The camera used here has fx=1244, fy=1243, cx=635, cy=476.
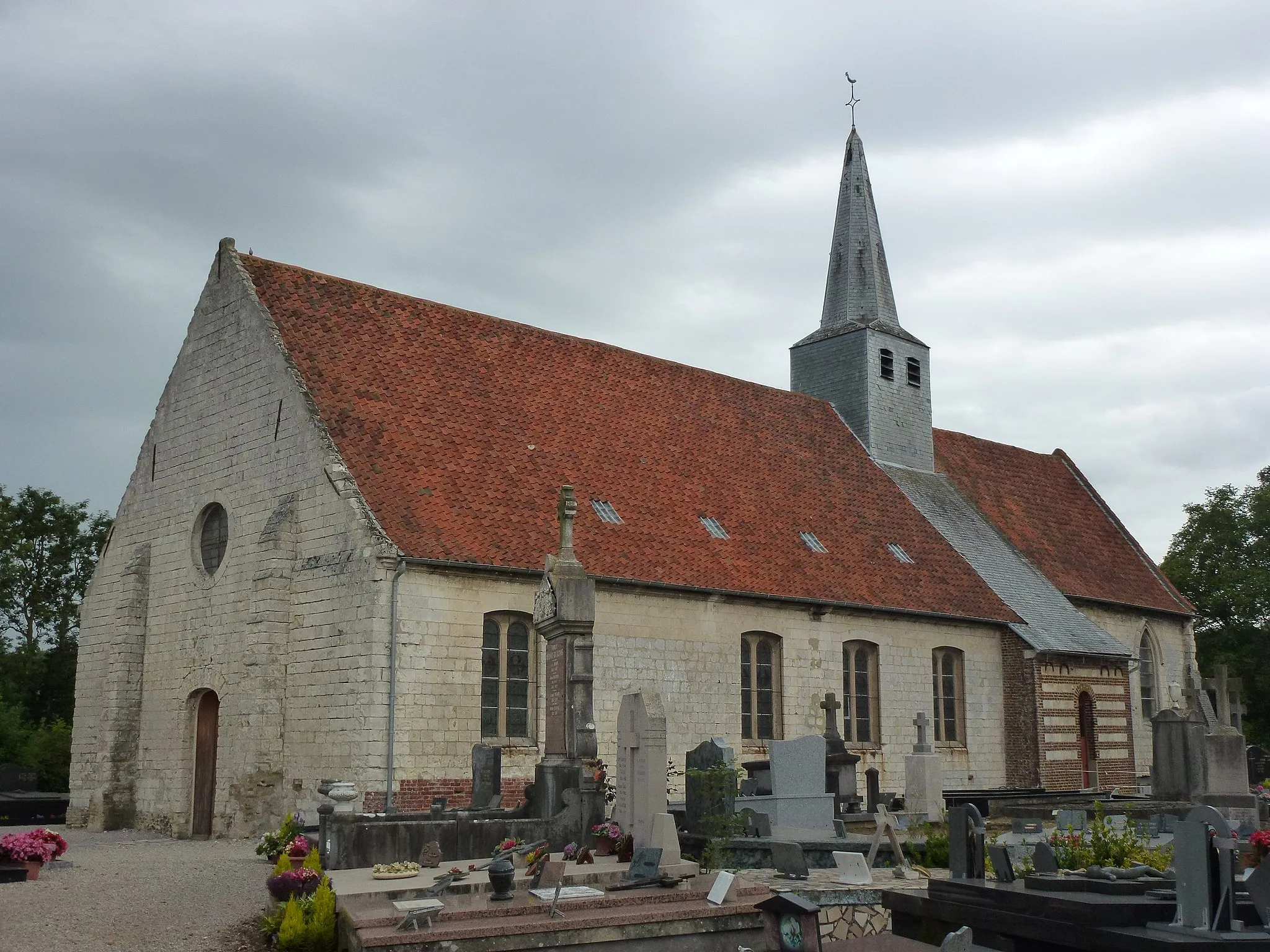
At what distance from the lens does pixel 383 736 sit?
17.4 meters

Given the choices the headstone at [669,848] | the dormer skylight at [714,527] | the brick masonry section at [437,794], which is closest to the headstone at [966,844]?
the headstone at [669,848]

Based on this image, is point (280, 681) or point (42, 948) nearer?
point (42, 948)

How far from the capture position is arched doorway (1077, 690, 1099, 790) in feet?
88.0

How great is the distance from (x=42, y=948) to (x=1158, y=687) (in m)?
28.2

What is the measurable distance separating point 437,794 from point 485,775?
4.92ft

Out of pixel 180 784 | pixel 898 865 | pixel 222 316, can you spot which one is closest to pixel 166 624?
pixel 180 784

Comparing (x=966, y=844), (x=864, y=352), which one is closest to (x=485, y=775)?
(x=966, y=844)

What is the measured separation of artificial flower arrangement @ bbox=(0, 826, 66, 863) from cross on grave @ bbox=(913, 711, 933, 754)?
10792 millimetres

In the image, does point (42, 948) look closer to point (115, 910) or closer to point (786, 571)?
point (115, 910)

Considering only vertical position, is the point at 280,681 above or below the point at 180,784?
above

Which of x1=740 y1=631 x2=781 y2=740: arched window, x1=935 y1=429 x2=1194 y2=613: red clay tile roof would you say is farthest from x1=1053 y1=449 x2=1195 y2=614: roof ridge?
x1=740 y1=631 x2=781 y2=740: arched window

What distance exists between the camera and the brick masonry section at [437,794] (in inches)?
676

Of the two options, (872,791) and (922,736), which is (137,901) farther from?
(872,791)

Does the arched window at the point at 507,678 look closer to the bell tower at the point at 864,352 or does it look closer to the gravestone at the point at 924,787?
the gravestone at the point at 924,787
